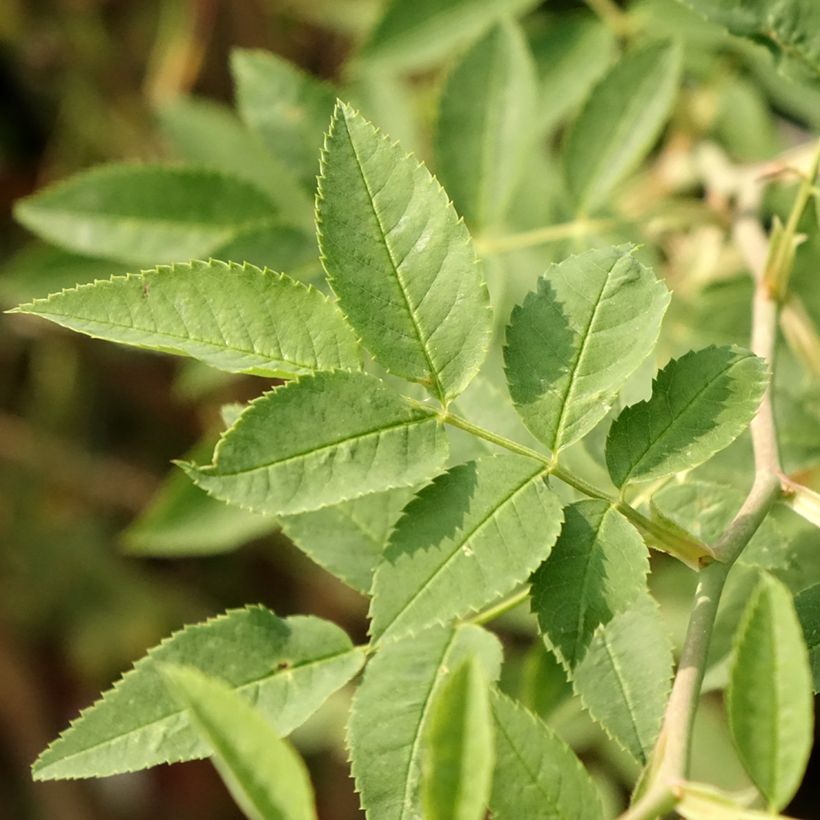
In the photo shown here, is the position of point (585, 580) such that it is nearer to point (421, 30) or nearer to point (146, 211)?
point (146, 211)

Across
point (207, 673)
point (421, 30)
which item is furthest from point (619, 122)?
point (207, 673)

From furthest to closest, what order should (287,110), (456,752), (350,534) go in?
(287,110)
(350,534)
(456,752)

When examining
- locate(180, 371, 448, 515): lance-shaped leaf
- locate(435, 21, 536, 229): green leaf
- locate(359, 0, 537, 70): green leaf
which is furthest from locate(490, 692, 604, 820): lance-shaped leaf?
locate(359, 0, 537, 70): green leaf

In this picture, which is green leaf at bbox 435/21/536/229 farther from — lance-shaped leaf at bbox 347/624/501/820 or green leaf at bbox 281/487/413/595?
lance-shaped leaf at bbox 347/624/501/820

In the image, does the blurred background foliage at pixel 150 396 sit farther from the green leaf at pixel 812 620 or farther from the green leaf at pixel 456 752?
the green leaf at pixel 456 752

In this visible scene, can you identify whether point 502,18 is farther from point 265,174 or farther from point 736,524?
point 736,524

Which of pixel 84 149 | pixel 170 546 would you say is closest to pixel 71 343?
pixel 84 149
